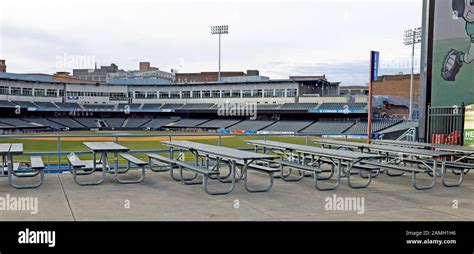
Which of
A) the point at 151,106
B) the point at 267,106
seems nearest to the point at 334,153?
the point at 267,106

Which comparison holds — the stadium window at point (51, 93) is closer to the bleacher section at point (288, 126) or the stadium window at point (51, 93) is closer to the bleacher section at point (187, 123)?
the bleacher section at point (187, 123)

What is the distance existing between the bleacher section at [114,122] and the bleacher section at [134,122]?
32.3 inches

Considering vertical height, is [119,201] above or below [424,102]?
below

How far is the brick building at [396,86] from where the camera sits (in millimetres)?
63875

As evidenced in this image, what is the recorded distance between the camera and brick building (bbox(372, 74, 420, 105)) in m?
63.9

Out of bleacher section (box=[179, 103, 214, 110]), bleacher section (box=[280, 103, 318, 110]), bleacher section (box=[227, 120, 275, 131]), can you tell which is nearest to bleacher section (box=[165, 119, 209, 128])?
bleacher section (box=[179, 103, 214, 110])

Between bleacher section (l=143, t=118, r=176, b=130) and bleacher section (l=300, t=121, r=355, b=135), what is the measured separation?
24.1 meters

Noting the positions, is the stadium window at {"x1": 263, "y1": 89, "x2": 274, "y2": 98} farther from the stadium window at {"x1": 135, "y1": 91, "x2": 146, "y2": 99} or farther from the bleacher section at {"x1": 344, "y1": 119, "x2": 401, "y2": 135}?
the stadium window at {"x1": 135, "y1": 91, "x2": 146, "y2": 99}
